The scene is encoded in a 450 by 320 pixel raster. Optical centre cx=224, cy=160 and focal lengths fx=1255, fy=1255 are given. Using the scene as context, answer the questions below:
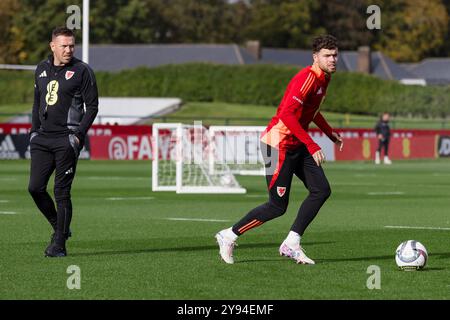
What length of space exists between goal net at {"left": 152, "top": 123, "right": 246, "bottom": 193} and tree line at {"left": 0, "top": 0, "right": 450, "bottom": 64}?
6932 cm

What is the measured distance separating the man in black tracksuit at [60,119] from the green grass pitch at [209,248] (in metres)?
0.69

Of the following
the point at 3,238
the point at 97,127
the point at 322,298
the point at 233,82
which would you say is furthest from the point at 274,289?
the point at 233,82

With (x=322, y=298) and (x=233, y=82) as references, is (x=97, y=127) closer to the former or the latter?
(x=322, y=298)

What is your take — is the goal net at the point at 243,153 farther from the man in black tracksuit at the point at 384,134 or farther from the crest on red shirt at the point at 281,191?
the crest on red shirt at the point at 281,191

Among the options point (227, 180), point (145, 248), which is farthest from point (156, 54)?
point (145, 248)

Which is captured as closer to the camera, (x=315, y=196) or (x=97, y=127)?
(x=315, y=196)

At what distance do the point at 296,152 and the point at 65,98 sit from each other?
2302 millimetres

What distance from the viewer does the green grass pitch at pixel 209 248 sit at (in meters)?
9.91

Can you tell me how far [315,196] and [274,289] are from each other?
2.08 m

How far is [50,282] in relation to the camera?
33.7ft

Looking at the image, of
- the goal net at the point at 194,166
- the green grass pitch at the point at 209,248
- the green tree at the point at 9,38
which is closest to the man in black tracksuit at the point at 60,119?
the green grass pitch at the point at 209,248

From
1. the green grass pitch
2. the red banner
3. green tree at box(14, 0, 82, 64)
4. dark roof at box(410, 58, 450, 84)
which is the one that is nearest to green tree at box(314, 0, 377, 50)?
dark roof at box(410, 58, 450, 84)

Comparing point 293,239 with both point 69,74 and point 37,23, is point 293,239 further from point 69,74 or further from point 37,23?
point 37,23

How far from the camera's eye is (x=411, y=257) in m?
11.2
